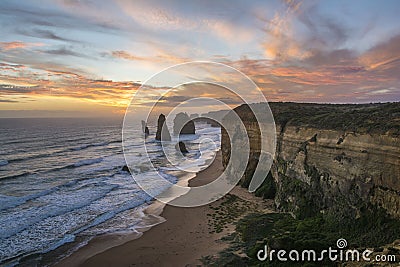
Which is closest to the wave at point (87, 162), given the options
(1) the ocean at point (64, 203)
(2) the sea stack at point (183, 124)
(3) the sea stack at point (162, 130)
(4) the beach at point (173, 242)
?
(1) the ocean at point (64, 203)

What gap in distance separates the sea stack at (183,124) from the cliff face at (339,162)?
63242 mm

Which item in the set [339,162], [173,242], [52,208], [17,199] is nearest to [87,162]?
[17,199]

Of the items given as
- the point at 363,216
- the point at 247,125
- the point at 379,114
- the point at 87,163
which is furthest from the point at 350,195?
the point at 87,163

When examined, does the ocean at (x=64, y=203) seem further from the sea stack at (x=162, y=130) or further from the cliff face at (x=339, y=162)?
the sea stack at (x=162, y=130)

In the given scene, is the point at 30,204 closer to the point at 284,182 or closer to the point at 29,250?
the point at 29,250

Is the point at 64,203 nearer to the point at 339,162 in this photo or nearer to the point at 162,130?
the point at 339,162

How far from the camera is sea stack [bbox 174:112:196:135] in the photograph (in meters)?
78.9

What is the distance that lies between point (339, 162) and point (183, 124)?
70020 millimetres

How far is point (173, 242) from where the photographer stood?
1226 centimetres

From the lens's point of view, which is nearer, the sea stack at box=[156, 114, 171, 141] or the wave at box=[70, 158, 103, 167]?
the wave at box=[70, 158, 103, 167]

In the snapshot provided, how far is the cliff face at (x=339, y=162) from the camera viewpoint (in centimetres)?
858

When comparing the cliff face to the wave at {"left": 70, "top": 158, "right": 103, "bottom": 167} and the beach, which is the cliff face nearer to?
the beach

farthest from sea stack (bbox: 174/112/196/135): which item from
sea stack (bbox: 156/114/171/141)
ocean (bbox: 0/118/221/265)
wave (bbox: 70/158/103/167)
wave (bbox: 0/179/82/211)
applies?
wave (bbox: 0/179/82/211)

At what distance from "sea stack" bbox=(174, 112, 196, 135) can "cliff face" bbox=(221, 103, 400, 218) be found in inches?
2490
